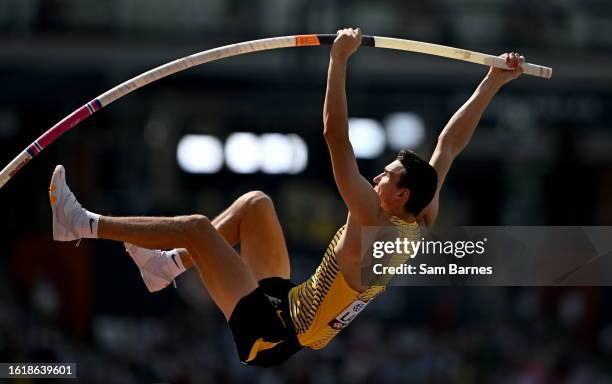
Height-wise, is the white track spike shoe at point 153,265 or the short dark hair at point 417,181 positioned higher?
the short dark hair at point 417,181

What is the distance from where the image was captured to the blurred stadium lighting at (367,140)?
20781 millimetres

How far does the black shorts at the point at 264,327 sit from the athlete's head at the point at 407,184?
1.05 meters

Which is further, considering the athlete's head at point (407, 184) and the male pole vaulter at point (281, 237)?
the athlete's head at point (407, 184)

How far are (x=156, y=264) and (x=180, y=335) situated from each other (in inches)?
349

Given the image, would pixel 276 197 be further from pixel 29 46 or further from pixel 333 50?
pixel 333 50

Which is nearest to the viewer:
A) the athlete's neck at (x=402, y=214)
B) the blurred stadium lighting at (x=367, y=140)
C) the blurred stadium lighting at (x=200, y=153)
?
the athlete's neck at (x=402, y=214)

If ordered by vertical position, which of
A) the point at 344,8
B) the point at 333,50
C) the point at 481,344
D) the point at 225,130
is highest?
the point at 344,8

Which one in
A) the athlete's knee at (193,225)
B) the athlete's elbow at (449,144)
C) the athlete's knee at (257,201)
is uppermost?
the athlete's elbow at (449,144)

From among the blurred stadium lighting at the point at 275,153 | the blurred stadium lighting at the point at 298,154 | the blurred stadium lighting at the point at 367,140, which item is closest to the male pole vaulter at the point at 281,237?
the blurred stadium lighting at the point at 275,153

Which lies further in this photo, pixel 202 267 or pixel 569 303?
pixel 569 303

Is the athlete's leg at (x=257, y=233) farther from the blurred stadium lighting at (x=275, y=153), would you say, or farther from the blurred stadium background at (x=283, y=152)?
the blurred stadium lighting at (x=275, y=153)

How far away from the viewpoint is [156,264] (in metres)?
9.88

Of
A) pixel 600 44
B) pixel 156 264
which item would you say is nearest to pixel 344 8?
pixel 600 44

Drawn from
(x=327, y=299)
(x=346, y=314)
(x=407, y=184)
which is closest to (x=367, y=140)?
(x=346, y=314)
